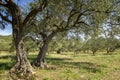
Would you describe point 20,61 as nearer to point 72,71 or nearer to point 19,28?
point 19,28

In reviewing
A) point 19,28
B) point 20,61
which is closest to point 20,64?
point 20,61

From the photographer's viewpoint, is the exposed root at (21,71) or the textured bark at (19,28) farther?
the textured bark at (19,28)

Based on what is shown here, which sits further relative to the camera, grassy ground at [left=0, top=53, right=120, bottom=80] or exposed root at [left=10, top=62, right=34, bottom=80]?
grassy ground at [left=0, top=53, right=120, bottom=80]

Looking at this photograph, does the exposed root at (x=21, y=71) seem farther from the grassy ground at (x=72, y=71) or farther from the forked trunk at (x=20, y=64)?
the grassy ground at (x=72, y=71)

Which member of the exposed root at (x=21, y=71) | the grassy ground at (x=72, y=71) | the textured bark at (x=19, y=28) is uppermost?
the textured bark at (x=19, y=28)

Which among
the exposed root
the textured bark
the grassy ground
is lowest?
the grassy ground

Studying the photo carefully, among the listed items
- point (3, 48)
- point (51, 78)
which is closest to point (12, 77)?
point (51, 78)

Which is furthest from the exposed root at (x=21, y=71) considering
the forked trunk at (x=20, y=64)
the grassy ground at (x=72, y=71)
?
the grassy ground at (x=72, y=71)

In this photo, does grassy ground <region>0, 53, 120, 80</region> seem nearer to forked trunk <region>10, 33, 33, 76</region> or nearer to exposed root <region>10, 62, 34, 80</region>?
exposed root <region>10, 62, 34, 80</region>

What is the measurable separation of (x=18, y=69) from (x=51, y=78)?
3.46 m

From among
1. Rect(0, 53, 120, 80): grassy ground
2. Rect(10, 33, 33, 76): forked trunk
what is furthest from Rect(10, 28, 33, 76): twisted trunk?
Rect(0, 53, 120, 80): grassy ground

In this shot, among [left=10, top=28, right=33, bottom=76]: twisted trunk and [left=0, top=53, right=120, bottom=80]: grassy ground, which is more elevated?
[left=10, top=28, right=33, bottom=76]: twisted trunk

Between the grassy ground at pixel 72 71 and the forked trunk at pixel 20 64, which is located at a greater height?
the forked trunk at pixel 20 64

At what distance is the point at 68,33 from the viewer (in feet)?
116
